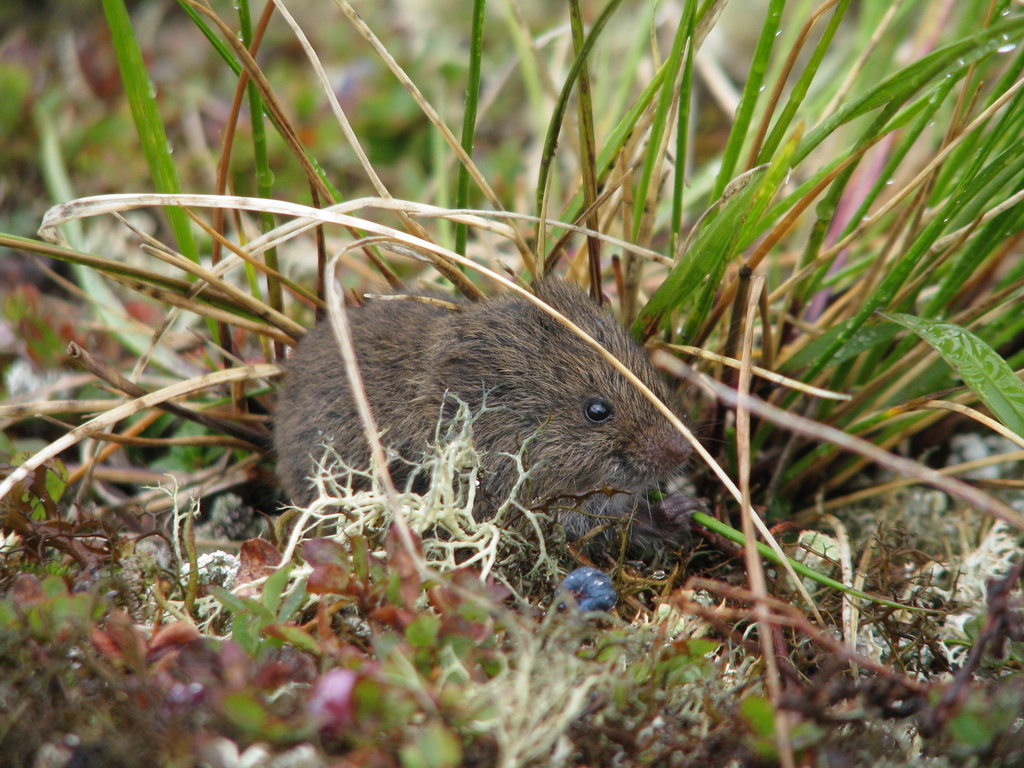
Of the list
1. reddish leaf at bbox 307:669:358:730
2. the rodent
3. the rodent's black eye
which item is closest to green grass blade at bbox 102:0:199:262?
the rodent

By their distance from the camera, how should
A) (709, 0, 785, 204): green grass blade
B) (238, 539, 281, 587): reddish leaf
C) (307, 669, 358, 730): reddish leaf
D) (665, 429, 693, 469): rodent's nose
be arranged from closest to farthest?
1. (307, 669, 358, 730): reddish leaf
2. (238, 539, 281, 587): reddish leaf
3. (709, 0, 785, 204): green grass blade
4. (665, 429, 693, 469): rodent's nose

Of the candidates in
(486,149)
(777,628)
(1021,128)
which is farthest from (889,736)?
(486,149)

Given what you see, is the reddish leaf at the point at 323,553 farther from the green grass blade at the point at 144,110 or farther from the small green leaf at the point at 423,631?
the green grass blade at the point at 144,110

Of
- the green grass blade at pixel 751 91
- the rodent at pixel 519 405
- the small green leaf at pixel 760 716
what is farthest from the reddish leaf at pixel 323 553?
the green grass blade at pixel 751 91

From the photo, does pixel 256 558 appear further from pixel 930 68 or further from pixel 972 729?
pixel 930 68

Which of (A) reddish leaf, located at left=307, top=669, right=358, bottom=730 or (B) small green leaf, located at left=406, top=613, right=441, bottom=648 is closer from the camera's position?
(A) reddish leaf, located at left=307, top=669, right=358, bottom=730

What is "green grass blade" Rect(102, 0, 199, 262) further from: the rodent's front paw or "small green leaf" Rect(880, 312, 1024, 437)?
"small green leaf" Rect(880, 312, 1024, 437)

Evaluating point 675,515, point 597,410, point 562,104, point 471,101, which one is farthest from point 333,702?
point 471,101
